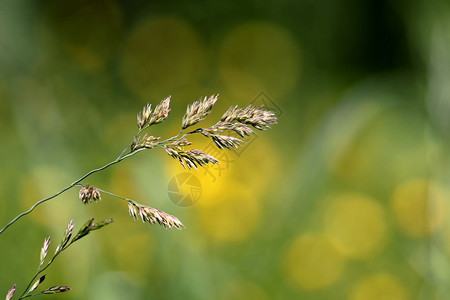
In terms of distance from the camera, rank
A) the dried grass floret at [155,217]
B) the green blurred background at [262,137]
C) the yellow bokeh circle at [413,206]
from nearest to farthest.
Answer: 1. the dried grass floret at [155,217]
2. the green blurred background at [262,137]
3. the yellow bokeh circle at [413,206]

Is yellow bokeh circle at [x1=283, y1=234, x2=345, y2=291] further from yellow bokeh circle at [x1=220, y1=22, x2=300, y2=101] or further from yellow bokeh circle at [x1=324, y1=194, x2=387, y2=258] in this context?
yellow bokeh circle at [x1=220, y1=22, x2=300, y2=101]

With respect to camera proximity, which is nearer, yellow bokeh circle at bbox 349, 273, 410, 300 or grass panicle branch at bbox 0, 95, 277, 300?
grass panicle branch at bbox 0, 95, 277, 300

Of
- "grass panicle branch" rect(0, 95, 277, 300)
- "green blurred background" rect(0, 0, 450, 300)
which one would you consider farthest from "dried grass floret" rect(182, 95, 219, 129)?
"green blurred background" rect(0, 0, 450, 300)

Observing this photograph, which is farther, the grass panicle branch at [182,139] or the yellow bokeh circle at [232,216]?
the yellow bokeh circle at [232,216]

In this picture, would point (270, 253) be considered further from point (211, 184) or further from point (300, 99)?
point (300, 99)

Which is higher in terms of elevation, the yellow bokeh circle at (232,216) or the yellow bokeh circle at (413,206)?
the yellow bokeh circle at (232,216)

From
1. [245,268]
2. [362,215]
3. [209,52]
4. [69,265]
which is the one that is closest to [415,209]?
[362,215]

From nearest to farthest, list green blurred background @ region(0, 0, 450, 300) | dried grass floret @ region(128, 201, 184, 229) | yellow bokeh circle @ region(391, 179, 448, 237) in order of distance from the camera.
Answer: dried grass floret @ region(128, 201, 184, 229), green blurred background @ region(0, 0, 450, 300), yellow bokeh circle @ region(391, 179, 448, 237)

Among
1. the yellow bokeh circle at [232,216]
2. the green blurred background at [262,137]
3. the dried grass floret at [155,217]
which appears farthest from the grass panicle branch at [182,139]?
the yellow bokeh circle at [232,216]

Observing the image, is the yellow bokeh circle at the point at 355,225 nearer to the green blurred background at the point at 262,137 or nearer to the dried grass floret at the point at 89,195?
the green blurred background at the point at 262,137
